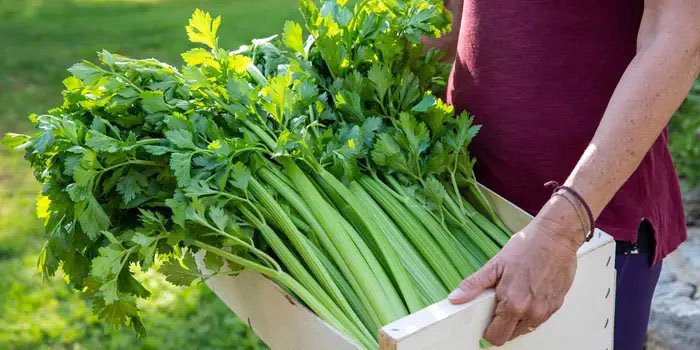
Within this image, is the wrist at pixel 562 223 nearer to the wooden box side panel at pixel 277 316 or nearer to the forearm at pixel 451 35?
the wooden box side panel at pixel 277 316

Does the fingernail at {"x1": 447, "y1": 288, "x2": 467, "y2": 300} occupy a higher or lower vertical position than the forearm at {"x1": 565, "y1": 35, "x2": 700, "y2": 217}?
lower

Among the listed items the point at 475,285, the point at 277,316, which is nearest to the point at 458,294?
the point at 475,285

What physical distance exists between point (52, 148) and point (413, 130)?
71 centimetres

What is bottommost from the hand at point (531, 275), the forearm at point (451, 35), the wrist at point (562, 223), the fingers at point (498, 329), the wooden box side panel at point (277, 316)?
the wooden box side panel at point (277, 316)

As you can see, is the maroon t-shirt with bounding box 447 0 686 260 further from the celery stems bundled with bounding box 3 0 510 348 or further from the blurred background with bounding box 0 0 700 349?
the blurred background with bounding box 0 0 700 349

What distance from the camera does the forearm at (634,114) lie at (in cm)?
151

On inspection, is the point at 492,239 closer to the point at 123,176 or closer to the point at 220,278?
the point at 220,278

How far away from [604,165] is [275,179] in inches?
24.0

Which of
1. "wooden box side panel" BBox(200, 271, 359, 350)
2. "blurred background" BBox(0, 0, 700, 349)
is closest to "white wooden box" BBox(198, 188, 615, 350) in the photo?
"wooden box side panel" BBox(200, 271, 359, 350)

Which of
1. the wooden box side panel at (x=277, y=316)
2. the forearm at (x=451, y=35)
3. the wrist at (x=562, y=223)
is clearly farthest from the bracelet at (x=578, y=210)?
the forearm at (x=451, y=35)

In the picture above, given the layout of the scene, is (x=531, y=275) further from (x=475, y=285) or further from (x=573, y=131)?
(x=573, y=131)

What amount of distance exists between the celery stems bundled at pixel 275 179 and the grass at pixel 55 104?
270mm

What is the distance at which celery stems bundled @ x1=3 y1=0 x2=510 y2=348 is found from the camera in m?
1.58

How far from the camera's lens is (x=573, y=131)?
1.78m
